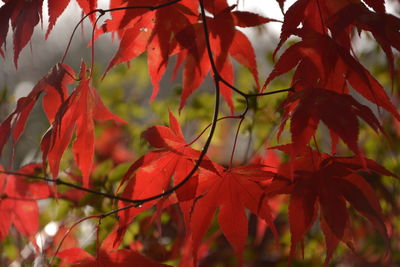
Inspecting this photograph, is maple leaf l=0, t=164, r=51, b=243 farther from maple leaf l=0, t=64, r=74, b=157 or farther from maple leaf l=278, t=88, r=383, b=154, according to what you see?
maple leaf l=278, t=88, r=383, b=154

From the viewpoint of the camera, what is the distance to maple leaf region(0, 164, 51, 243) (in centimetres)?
106

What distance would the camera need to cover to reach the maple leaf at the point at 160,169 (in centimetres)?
78

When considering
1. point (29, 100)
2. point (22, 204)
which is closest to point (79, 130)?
point (29, 100)

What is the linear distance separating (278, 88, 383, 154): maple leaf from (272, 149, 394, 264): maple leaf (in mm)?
46

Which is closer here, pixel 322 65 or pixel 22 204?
pixel 322 65

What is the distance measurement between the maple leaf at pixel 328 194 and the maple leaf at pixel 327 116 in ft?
0.15

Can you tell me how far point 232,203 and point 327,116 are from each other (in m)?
0.24

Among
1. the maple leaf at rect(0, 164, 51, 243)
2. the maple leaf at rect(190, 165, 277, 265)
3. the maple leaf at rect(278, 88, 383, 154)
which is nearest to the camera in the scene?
the maple leaf at rect(278, 88, 383, 154)

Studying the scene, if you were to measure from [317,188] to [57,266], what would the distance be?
616 mm

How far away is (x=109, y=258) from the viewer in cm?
82

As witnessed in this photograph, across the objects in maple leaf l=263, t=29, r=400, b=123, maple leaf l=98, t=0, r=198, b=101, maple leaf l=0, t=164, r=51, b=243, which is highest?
maple leaf l=98, t=0, r=198, b=101

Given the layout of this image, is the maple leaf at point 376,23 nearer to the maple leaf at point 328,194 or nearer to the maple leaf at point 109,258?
the maple leaf at point 328,194

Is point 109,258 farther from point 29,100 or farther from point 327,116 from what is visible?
point 327,116

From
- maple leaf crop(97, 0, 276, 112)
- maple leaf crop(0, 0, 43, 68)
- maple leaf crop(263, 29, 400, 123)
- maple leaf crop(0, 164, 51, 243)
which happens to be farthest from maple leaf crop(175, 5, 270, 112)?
maple leaf crop(0, 164, 51, 243)
